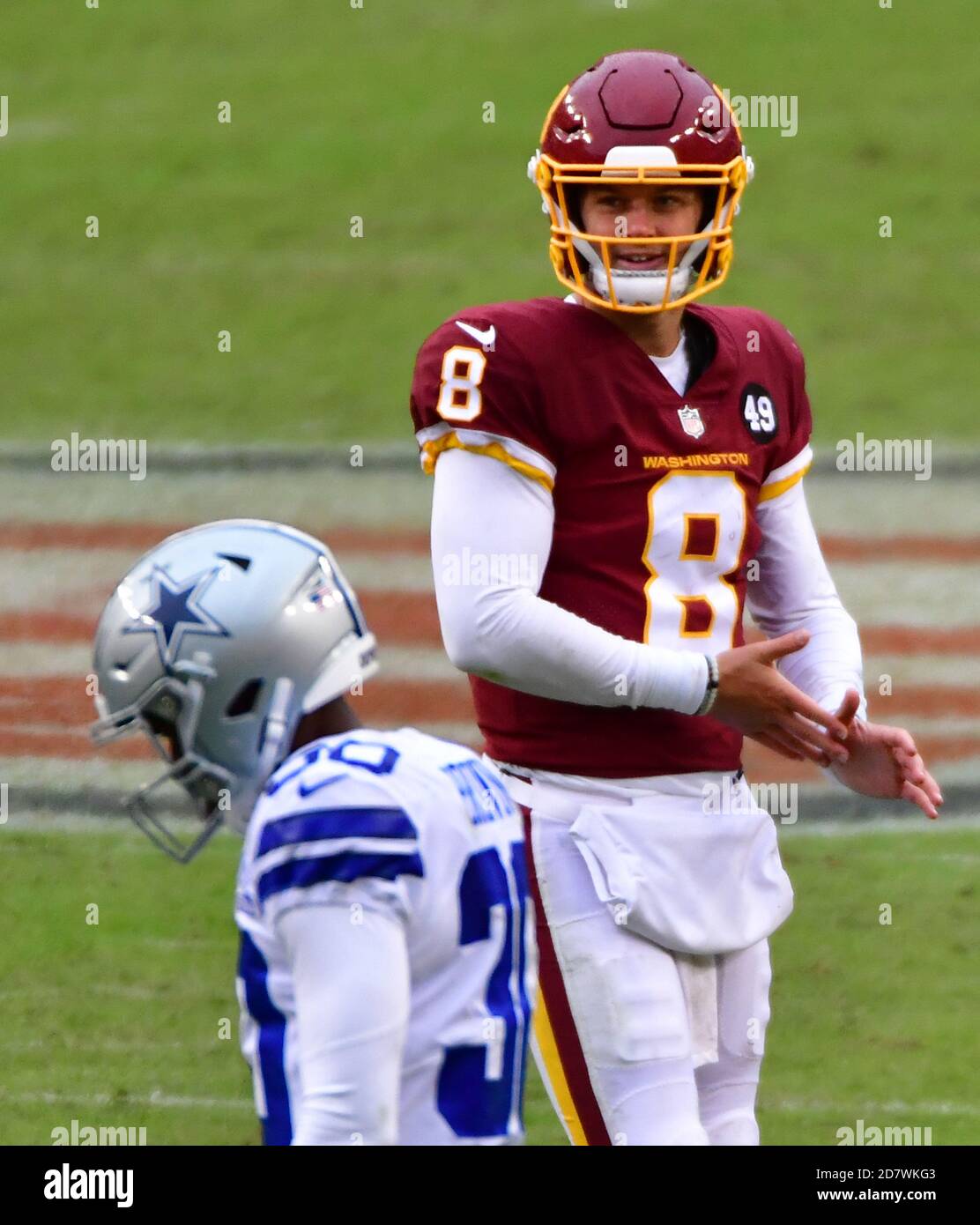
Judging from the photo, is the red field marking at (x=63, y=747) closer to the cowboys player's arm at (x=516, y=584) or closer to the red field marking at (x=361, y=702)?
the red field marking at (x=361, y=702)

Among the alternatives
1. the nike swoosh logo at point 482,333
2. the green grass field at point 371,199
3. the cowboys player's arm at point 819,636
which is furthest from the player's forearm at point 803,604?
the green grass field at point 371,199

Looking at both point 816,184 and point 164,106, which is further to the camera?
point 164,106

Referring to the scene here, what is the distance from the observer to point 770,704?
3.33 meters

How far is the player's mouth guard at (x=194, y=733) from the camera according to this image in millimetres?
2570

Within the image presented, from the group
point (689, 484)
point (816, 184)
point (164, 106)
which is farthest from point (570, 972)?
point (164, 106)

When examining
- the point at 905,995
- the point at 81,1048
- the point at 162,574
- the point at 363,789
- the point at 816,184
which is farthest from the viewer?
the point at 816,184

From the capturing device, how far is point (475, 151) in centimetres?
1366

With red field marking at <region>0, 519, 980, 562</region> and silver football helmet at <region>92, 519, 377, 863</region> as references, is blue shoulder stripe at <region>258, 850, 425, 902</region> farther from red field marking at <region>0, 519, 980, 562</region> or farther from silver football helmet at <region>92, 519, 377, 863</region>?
red field marking at <region>0, 519, 980, 562</region>

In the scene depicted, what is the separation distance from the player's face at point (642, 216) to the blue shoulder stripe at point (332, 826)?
1269 mm

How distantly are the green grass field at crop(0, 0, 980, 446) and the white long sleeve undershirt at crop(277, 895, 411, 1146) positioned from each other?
837 cm

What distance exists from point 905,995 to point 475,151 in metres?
8.92

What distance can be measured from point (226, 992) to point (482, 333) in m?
2.60

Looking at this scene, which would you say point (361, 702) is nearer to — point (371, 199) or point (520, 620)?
point (520, 620)
